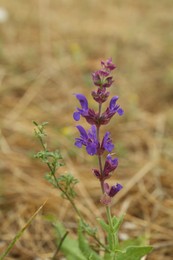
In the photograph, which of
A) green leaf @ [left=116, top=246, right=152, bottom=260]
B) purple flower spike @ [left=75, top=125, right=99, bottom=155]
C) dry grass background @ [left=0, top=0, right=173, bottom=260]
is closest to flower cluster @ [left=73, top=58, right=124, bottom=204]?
purple flower spike @ [left=75, top=125, right=99, bottom=155]

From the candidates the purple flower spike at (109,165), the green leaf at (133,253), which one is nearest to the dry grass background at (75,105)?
the green leaf at (133,253)

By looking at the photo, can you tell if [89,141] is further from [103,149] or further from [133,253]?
[133,253]

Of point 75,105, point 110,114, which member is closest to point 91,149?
point 110,114

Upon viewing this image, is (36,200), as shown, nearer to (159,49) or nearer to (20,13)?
(159,49)

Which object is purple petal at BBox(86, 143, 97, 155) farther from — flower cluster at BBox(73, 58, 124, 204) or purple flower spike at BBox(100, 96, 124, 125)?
purple flower spike at BBox(100, 96, 124, 125)

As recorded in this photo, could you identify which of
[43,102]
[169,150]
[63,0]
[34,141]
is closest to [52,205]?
[34,141]

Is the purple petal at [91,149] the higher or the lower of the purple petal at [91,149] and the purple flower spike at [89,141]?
the lower

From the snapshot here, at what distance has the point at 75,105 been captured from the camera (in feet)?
14.8

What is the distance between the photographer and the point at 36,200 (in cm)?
322

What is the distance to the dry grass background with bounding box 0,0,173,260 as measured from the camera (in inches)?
122

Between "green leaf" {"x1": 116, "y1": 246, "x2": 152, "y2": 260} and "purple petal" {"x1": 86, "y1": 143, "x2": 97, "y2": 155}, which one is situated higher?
"purple petal" {"x1": 86, "y1": 143, "x2": 97, "y2": 155}

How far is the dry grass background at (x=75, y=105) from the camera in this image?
311 centimetres

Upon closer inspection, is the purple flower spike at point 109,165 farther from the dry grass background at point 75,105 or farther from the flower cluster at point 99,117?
the dry grass background at point 75,105

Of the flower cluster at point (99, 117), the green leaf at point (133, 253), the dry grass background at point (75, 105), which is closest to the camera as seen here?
the flower cluster at point (99, 117)
